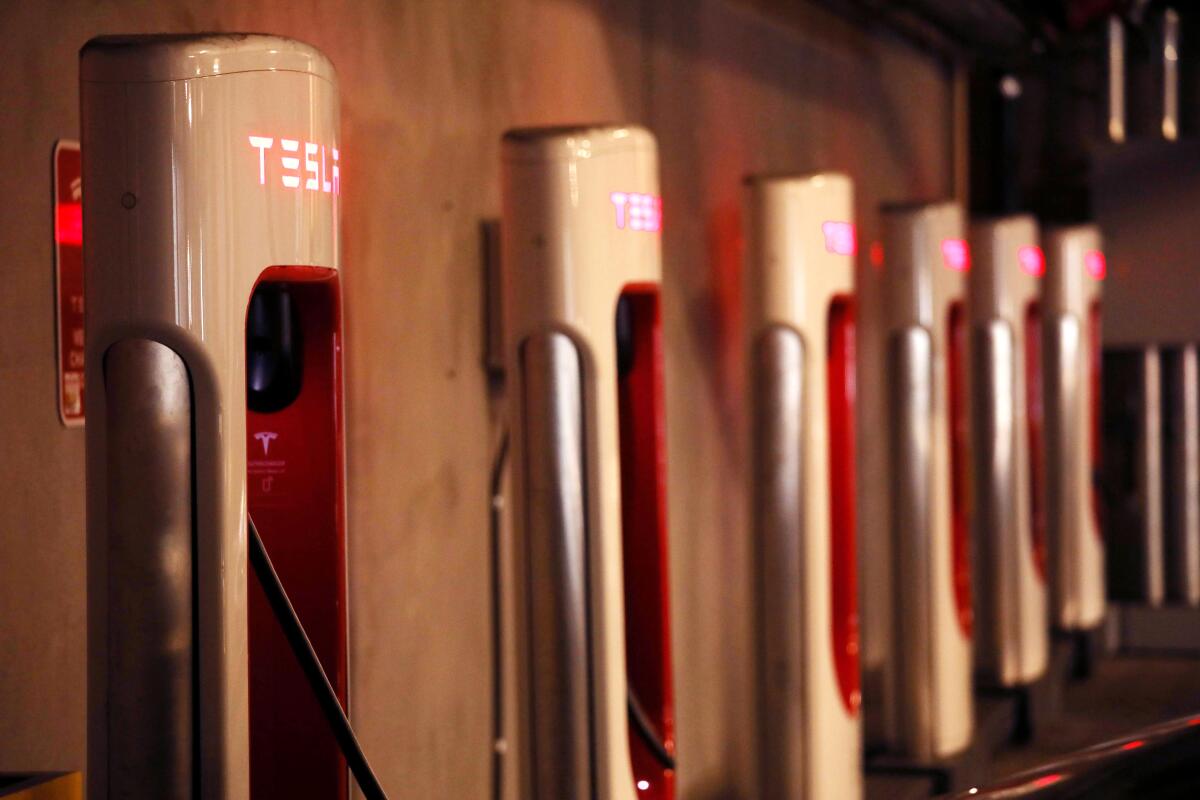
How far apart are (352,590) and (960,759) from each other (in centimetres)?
216

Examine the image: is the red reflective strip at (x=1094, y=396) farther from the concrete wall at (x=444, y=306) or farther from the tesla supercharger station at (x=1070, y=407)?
the concrete wall at (x=444, y=306)

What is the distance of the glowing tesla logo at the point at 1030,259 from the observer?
16.6 feet

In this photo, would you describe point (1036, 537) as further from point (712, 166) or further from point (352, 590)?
point (352, 590)

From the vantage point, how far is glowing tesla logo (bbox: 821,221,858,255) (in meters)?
3.38

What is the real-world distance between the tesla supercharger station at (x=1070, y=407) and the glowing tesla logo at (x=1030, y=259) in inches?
12.6

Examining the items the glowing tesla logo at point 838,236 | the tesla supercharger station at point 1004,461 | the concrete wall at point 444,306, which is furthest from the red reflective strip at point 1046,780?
the tesla supercharger station at point 1004,461

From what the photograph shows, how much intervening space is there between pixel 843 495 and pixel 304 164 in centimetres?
214

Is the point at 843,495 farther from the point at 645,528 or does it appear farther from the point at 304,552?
the point at 304,552

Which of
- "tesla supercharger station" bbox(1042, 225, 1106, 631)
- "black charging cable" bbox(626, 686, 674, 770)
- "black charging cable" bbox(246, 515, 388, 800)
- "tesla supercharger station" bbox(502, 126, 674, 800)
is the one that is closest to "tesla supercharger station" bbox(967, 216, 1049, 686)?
"tesla supercharger station" bbox(1042, 225, 1106, 631)

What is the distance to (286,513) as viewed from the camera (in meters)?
2.01

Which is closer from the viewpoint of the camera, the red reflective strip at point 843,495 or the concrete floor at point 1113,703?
the red reflective strip at point 843,495

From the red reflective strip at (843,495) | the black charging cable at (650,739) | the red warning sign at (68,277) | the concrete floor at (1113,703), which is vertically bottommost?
the concrete floor at (1113,703)

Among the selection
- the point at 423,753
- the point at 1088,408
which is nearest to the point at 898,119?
the point at 1088,408

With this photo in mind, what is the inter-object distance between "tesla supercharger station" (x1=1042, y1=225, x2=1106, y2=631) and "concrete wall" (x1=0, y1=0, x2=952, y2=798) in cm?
92
